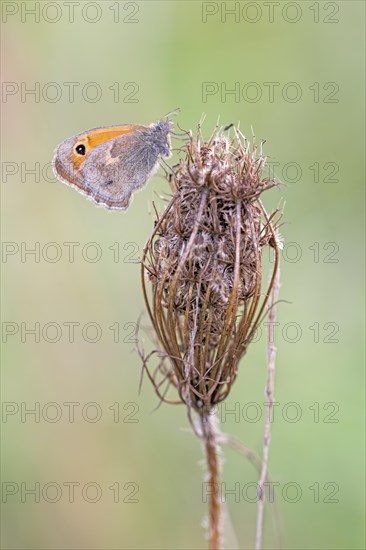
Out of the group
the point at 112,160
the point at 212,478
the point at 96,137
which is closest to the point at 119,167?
the point at 112,160

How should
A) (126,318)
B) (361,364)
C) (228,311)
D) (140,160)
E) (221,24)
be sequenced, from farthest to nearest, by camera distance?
(221,24), (126,318), (361,364), (140,160), (228,311)

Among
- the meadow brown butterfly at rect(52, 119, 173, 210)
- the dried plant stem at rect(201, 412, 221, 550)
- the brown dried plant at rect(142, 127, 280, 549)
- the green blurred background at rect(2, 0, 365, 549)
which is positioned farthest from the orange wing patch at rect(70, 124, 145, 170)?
the dried plant stem at rect(201, 412, 221, 550)

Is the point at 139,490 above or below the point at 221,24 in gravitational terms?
below

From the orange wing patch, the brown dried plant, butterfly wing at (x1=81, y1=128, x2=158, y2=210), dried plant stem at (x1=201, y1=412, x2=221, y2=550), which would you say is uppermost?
the orange wing patch

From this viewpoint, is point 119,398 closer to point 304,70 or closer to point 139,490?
point 139,490

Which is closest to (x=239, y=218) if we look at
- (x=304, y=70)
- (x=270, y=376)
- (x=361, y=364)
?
(x=270, y=376)

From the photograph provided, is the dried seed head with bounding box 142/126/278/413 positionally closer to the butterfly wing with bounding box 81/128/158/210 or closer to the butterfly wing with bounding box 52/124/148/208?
the butterfly wing with bounding box 81/128/158/210

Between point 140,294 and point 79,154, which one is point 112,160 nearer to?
point 79,154
